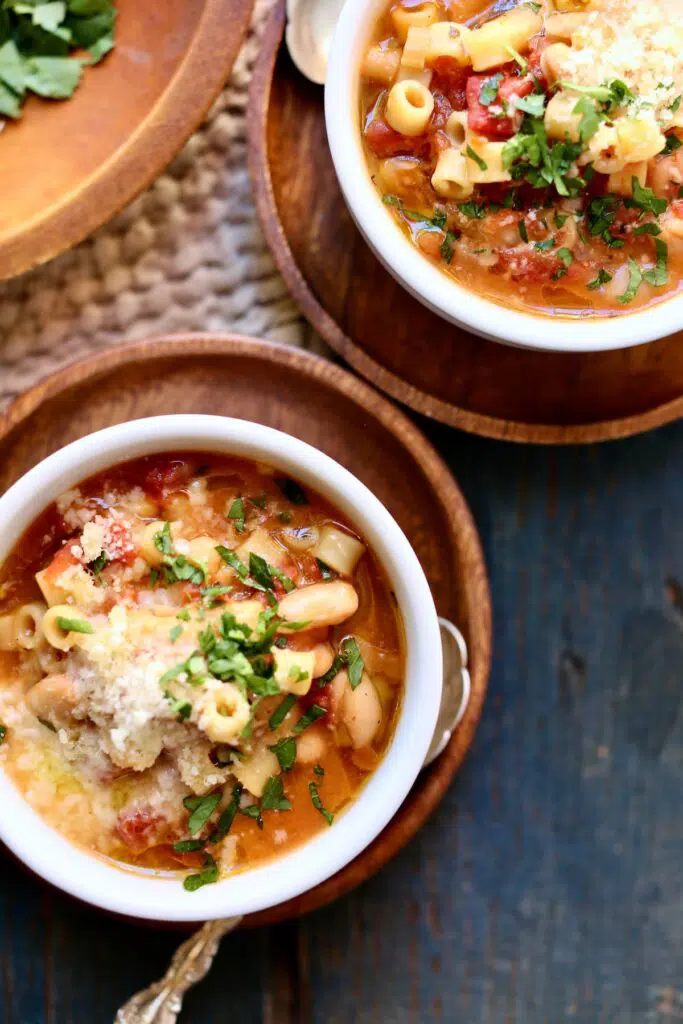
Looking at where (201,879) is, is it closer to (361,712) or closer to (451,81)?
(361,712)

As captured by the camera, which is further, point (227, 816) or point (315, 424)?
point (315, 424)

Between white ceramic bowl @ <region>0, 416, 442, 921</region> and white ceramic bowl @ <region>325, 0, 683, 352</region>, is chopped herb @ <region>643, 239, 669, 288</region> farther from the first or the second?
white ceramic bowl @ <region>0, 416, 442, 921</region>

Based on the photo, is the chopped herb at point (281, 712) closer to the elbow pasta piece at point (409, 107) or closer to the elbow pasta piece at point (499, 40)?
the elbow pasta piece at point (409, 107)

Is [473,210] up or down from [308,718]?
up

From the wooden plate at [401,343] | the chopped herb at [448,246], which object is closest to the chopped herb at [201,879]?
the wooden plate at [401,343]

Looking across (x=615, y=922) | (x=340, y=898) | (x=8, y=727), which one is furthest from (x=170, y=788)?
(x=615, y=922)

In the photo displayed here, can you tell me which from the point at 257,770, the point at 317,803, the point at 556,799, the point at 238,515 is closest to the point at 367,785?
the point at 317,803

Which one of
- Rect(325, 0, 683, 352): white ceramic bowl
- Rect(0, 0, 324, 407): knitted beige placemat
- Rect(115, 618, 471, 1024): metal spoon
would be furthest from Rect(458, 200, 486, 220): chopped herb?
Rect(115, 618, 471, 1024): metal spoon
